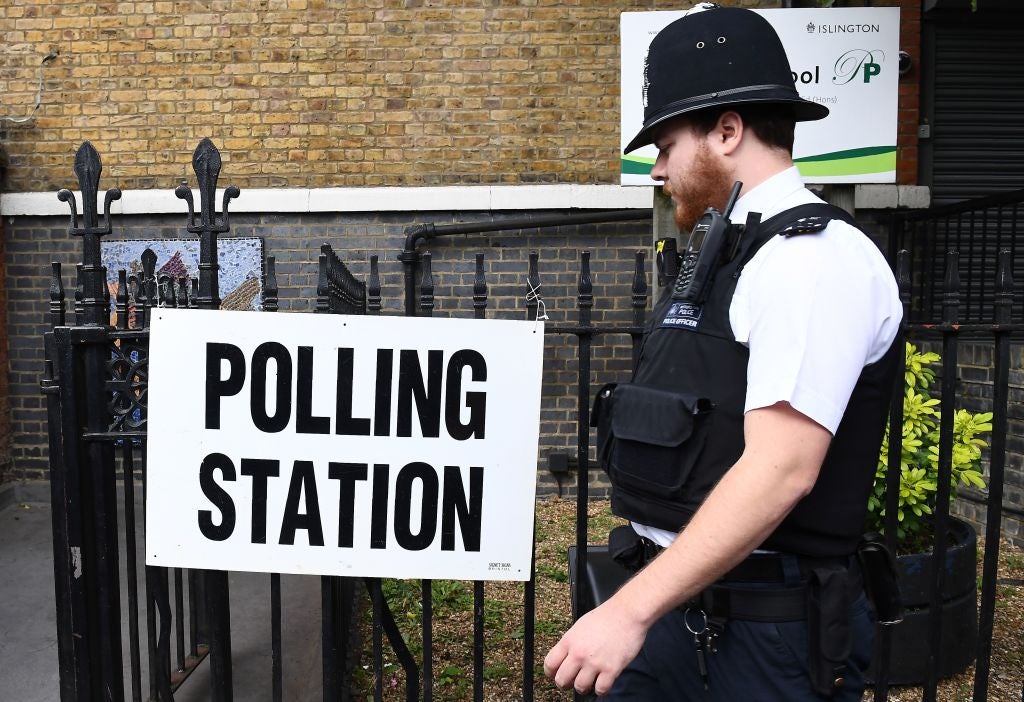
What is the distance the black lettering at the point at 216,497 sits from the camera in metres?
2.15

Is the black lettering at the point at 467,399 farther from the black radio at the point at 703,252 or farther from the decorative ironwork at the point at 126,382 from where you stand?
the decorative ironwork at the point at 126,382

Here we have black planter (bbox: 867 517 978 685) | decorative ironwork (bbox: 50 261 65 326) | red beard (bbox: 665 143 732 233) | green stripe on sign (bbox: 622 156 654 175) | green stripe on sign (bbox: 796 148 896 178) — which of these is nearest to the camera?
red beard (bbox: 665 143 732 233)

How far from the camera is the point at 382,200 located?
22.6 feet

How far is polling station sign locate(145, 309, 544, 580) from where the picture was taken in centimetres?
213

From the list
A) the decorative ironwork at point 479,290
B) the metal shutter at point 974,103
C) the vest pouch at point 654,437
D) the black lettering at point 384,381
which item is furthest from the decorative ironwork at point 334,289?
the metal shutter at point 974,103

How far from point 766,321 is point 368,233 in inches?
234

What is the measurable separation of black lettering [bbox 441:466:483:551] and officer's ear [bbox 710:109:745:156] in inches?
41.3

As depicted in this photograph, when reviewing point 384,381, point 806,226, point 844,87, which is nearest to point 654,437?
point 806,226

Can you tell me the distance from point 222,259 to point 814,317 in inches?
257

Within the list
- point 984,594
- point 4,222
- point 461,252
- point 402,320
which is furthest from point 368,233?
point 984,594

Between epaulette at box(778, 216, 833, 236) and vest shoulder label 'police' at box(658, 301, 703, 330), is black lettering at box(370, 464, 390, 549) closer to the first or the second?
vest shoulder label 'police' at box(658, 301, 703, 330)

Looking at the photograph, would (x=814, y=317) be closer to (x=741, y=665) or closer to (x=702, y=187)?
(x=702, y=187)

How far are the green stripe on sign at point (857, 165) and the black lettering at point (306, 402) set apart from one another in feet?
11.8

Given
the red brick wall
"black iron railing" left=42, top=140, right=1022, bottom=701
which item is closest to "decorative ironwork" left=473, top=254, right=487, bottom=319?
"black iron railing" left=42, top=140, right=1022, bottom=701
